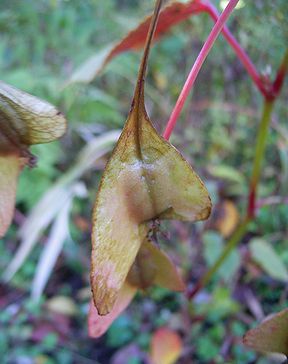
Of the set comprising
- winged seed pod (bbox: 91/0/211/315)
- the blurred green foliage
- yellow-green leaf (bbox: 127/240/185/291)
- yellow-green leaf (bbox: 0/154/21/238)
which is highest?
winged seed pod (bbox: 91/0/211/315)

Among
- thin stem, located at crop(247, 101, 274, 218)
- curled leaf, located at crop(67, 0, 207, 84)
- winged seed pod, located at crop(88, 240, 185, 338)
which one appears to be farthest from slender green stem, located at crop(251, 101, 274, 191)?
winged seed pod, located at crop(88, 240, 185, 338)

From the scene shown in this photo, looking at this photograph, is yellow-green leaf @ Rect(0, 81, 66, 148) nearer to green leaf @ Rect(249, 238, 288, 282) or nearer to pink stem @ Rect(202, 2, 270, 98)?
pink stem @ Rect(202, 2, 270, 98)

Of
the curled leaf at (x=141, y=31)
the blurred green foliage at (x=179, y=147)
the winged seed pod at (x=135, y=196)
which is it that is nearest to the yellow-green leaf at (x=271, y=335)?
the winged seed pod at (x=135, y=196)

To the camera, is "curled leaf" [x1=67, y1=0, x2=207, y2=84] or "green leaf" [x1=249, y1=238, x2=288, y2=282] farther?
"green leaf" [x1=249, y1=238, x2=288, y2=282]

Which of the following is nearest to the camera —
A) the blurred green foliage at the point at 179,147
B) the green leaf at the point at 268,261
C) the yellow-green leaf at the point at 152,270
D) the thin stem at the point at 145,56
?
the thin stem at the point at 145,56

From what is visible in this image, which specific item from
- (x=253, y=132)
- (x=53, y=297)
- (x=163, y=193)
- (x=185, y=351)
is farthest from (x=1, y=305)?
(x=163, y=193)

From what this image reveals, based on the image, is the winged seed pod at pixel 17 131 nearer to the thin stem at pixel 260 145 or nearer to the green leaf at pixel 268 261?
the thin stem at pixel 260 145
